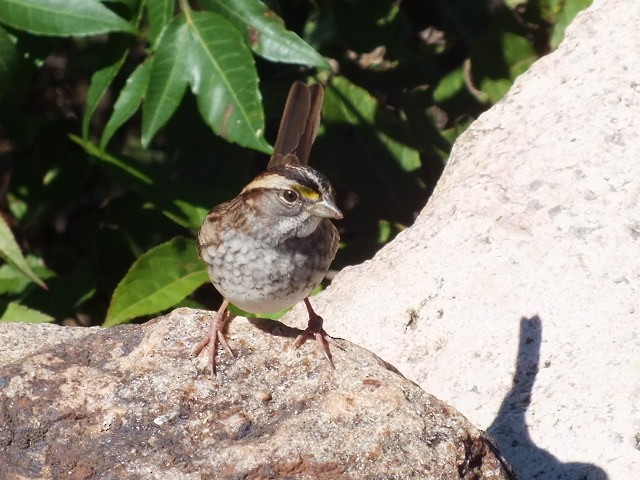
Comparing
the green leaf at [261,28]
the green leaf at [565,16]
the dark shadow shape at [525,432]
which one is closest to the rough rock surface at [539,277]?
the dark shadow shape at [525,432]

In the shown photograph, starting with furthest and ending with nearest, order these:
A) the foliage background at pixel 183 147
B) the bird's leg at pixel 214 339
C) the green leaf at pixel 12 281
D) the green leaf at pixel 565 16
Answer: the green leaf at pixel 565 16, the green leaf at pixel 12 281, the foliage background at pixel 183 147, the bird's leg at pixel 214 339

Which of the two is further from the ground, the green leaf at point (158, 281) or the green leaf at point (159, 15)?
the green leaf at point (159, 15)

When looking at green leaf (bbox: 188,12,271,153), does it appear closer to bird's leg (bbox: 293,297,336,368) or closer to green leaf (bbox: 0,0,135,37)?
green leaf (bbox: 0,0,135,37)

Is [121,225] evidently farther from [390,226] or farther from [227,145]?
[390,226]

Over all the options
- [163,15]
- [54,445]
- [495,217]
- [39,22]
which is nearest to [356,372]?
[54,445]

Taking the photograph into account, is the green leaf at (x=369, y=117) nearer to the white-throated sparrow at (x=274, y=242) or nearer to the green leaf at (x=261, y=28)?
the green leaf at (x=261, y=28)
